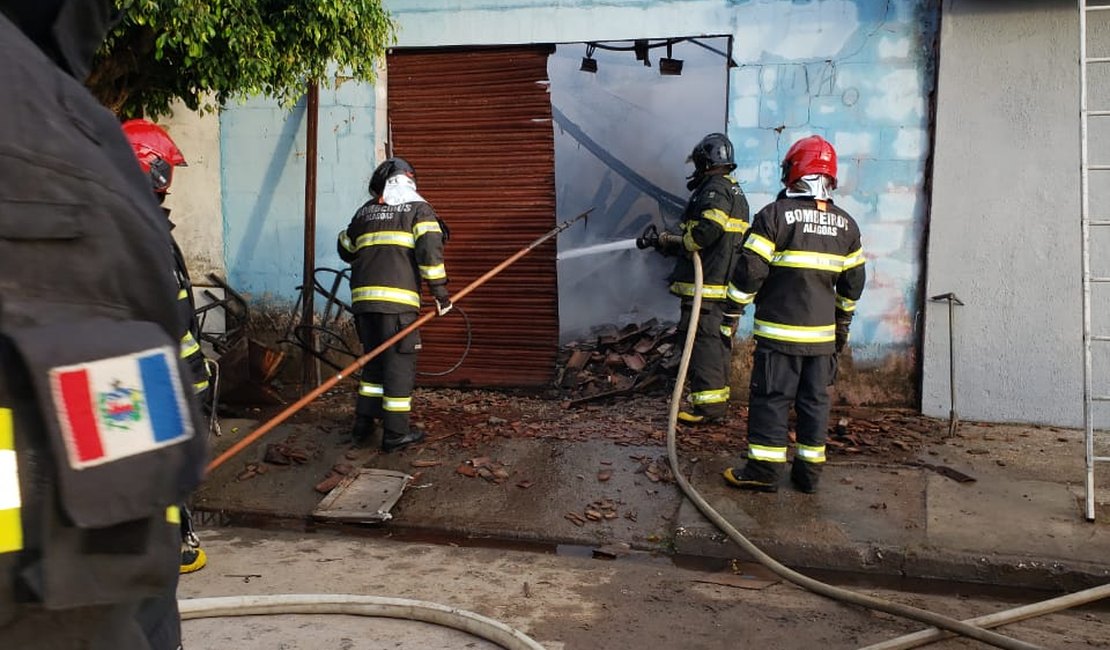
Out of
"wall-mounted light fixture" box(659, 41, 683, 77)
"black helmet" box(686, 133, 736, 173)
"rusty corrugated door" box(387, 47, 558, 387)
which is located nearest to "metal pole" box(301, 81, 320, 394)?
"rusty corrugated door" box(387, 47, 558, 387)

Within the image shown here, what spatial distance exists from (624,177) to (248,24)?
16.5 feet

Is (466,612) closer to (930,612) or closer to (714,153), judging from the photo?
(930,612)

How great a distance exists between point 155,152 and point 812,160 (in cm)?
363

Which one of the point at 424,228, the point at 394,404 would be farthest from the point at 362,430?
the point at 424,228

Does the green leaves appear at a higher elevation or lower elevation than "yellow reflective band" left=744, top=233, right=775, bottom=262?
higher

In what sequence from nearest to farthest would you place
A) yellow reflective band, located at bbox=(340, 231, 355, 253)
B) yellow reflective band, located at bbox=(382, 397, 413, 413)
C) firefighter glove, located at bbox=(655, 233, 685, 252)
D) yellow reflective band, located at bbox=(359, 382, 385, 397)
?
yellow reflective band, located at bbox=(382, 397, 413, 413) → yellow reflective band, located at bbox=(359, 382, 385, 397) → yellow reflective band, located at bbox=(340, 231, 355, 253) → firefighter glove, located at bbox=(655, 233, 685, 252)

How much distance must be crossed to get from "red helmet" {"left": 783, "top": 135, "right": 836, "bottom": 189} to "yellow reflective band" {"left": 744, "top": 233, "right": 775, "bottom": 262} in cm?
47

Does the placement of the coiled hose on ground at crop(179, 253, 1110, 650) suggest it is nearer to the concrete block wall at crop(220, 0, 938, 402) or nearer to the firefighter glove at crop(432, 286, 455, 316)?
the firefighter glove at crop(432, 286, 455, 316)

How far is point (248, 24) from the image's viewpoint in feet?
16.8

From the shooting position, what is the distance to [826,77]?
669 centimetres

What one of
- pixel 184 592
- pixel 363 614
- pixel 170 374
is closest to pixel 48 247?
pixel 170 374

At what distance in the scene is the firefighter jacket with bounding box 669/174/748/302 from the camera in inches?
256

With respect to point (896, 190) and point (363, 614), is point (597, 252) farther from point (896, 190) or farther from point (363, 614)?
point (363, 614)

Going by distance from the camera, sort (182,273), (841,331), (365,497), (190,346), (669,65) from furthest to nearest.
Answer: (669,65)
(841,331)
(365,497)
(190,346)
(182,273)
